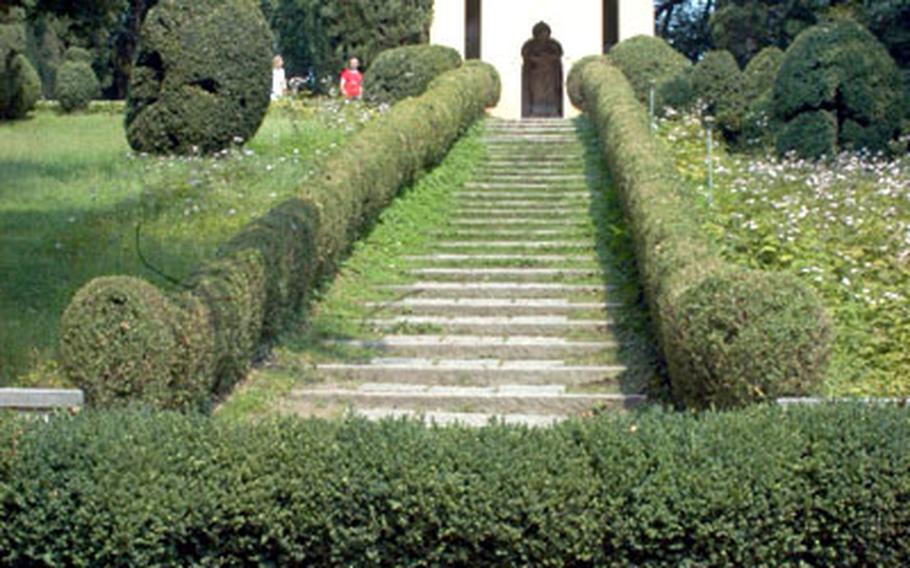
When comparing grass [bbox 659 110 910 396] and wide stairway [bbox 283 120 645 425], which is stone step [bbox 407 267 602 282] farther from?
grass [bbox 659 110 910 396]

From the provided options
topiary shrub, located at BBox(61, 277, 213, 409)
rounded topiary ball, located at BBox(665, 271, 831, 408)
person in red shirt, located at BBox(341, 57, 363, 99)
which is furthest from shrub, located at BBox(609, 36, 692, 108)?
topiary shrub, located at BBox(61, 277, 213, 409)

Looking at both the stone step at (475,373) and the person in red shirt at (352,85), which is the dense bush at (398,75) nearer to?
the person in red shirt at (352,85)

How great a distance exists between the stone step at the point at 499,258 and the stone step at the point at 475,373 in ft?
9.82

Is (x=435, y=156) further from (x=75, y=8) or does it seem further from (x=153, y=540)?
(x=153, y=540)

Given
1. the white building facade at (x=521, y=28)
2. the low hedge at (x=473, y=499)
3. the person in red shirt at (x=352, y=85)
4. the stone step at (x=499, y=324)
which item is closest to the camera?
the low hedge at (x=473, y=499)

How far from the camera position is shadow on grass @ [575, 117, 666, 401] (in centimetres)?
980

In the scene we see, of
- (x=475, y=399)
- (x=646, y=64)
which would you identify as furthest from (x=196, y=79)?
(x=646, y=64)

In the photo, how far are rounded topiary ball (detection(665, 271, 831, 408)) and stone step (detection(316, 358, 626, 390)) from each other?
77.6 inches

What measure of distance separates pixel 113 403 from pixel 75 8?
4.80 metres

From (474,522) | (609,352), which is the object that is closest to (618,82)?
(609,352)

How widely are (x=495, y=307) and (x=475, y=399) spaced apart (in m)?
2.35

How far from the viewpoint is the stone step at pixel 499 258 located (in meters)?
13.2

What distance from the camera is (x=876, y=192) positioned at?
44.6 feet

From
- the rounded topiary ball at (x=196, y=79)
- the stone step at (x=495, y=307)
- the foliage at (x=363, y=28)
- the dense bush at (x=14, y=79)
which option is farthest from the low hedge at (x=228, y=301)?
the dense bush at (x=14, y=79)
